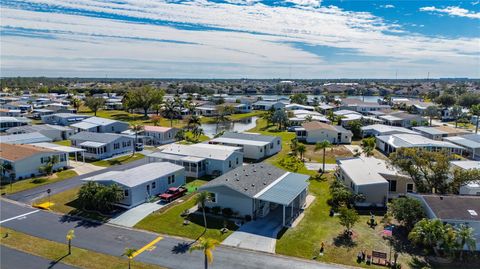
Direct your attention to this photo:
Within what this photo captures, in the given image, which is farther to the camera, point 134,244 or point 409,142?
point 409,142

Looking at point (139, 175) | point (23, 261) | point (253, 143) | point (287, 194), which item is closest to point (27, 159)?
point (139, 175)

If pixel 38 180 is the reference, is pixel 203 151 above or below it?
above

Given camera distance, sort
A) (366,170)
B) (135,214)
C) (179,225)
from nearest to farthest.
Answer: (179,225)
(135,214)
(366,170)

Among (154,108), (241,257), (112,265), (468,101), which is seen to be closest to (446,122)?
(468,101)

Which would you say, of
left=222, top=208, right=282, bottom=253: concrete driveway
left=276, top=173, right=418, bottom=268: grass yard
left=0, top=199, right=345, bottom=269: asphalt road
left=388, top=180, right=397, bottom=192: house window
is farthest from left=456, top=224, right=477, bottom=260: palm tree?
left=222, top=208, right=282, bottom=253: concrete driveway

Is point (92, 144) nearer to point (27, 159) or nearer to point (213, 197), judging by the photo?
point (27, 159)
